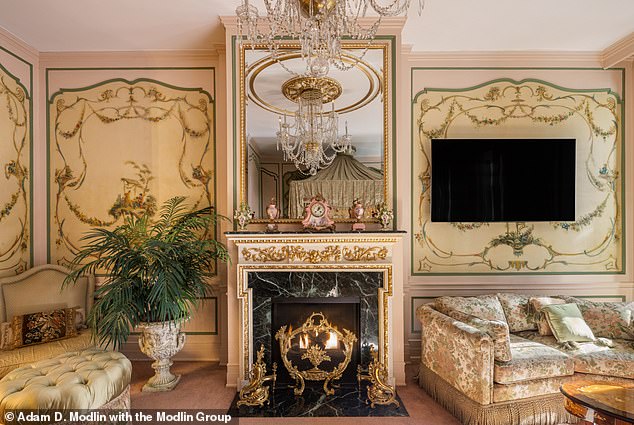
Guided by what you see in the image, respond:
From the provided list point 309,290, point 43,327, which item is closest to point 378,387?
point 309,290

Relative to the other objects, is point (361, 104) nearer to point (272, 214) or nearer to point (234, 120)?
point (234, 120)

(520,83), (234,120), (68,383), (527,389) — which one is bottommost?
(527,389)

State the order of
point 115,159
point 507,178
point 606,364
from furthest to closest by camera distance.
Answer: point 115,159 → point 507,178 → point 606,364

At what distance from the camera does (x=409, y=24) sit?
296cm

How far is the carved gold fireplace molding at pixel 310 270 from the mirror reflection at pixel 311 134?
0.46m

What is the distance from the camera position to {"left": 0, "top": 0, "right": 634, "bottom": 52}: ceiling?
2.73 meters

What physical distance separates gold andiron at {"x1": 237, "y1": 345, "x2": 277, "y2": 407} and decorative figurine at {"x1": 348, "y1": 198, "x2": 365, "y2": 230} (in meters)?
1.30

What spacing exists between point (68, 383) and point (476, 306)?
9.63 feet

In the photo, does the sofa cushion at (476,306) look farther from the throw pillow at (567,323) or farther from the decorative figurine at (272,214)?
the decorative figurine at (272,214)

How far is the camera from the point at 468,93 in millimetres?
3447

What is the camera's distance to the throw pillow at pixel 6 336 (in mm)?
2643

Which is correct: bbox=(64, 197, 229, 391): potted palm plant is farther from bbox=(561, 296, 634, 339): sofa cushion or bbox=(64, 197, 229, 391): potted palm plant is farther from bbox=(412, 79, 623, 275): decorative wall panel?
bbox=(561, 296, 634, 339): sofa cushion

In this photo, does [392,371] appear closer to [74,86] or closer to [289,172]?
[289,172]

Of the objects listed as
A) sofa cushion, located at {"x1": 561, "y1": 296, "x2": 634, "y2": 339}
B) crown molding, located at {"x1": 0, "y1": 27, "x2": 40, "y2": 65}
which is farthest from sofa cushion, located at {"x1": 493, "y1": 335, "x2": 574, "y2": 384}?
crown molding, located at {"x1": 0, "y1": 27, "x2": 40, "y2": 65}
